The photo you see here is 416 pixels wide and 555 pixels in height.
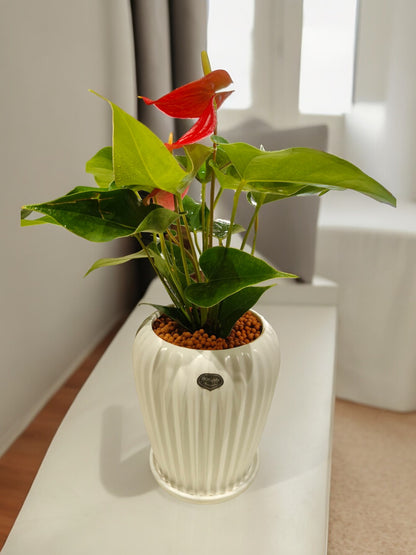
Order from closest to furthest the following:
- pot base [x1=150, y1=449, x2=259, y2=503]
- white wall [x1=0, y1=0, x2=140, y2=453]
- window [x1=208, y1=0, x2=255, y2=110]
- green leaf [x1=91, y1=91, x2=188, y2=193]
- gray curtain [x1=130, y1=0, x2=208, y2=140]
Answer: green leaf [x1=91, y1=91, x2=188, y2=193], pot base [x1=150, y1=449, x2=259, y2=503], white wall [x1=0, y1=0, x2=140, y2=453], gray curtain [x1=130, y1=0, x2=208, y2=140], window [x1=208, y1=0, x2=255, y2=110]

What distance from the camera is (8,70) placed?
0.89m

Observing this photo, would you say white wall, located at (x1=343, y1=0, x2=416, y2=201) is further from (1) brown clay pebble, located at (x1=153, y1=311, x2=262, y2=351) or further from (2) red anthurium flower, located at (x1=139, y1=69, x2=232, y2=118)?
(2) red anthurium flower, located at (x1=139, y1=69, x2=232, y2=118)

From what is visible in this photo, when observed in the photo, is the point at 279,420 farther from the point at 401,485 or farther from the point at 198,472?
the point at 401,485

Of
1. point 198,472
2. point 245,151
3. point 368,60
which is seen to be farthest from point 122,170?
point 368,60

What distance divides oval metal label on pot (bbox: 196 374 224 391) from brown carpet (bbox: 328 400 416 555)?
0.61 metres

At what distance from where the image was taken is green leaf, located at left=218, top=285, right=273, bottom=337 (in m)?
Answer: 0.59

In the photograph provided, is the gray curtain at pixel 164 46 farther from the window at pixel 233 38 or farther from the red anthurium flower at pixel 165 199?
the red anthurium flower at pixel 165 199

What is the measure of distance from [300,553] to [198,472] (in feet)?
0.46

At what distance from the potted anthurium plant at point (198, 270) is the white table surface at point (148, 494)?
0.03 meters

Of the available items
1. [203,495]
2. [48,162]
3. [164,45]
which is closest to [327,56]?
[164,45]

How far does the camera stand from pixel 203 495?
64 centimetres

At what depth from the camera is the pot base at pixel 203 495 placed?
64 centimetres

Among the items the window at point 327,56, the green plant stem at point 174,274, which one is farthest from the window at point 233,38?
the green plant stem at point 174,274

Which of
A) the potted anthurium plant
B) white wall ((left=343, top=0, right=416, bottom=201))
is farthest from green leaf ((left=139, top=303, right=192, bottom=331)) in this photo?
white wall ((left=343, top=0, right=416, bottom=201))
